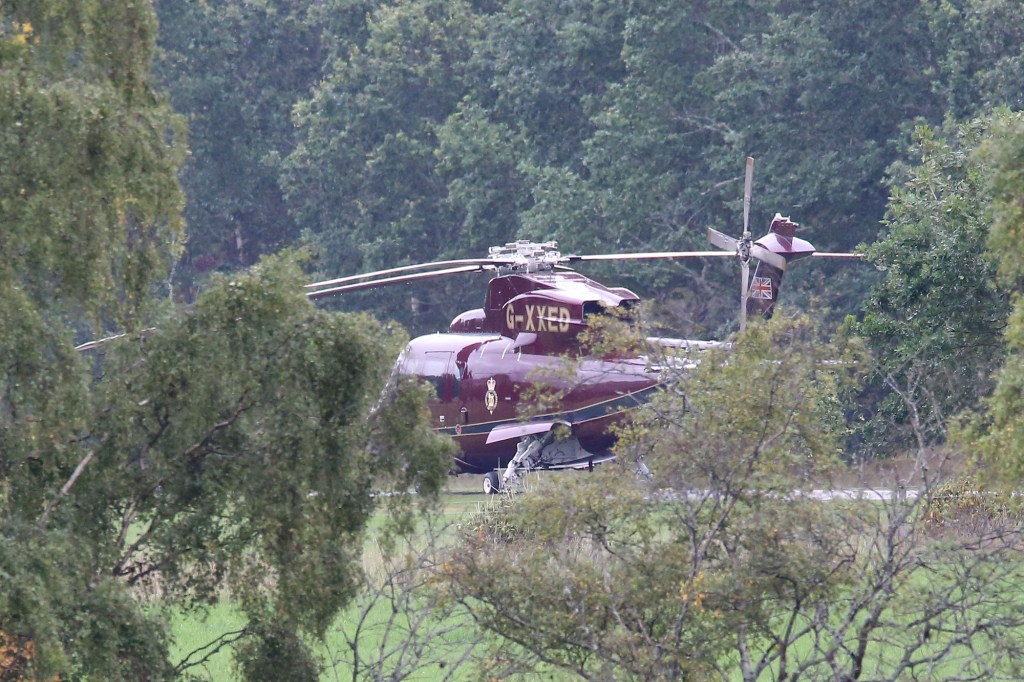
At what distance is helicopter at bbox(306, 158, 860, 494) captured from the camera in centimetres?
2384

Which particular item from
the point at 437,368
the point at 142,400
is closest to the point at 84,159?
the point at 142,400

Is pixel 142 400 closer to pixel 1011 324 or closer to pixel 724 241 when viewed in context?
pixel 1011 324

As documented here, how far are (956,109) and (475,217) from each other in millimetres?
14962

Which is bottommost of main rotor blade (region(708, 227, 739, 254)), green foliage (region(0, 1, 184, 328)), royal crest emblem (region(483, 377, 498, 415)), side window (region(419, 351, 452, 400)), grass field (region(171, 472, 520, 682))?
grass field (region(171, 472, 520, 682))

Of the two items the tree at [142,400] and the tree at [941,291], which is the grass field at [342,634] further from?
the tree at [142,400]

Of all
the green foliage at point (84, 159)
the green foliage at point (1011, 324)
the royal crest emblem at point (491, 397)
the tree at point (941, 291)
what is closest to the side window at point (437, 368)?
the royal crest emblem at point (491, 397)

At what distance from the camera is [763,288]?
25.4m

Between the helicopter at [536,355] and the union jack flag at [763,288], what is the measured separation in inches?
0.6

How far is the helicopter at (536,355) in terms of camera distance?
23.8 metres

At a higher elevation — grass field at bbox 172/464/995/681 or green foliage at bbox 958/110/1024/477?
green foliage at bbox 958/110/1024/477

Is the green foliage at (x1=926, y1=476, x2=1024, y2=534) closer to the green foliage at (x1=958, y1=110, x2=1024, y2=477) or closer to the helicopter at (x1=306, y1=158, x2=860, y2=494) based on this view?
the green foliage at (x1=958, y1=110, x2=1024, y2=477)

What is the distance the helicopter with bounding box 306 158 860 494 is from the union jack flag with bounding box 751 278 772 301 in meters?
0.02

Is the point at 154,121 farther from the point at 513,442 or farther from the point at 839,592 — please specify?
the point at 513,442

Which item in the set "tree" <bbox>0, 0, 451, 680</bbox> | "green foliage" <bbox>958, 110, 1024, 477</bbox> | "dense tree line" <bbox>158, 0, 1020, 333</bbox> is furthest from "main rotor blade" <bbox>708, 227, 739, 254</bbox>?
"dense tree line" <bbox>158, 0, 1020, 333</bbox>
